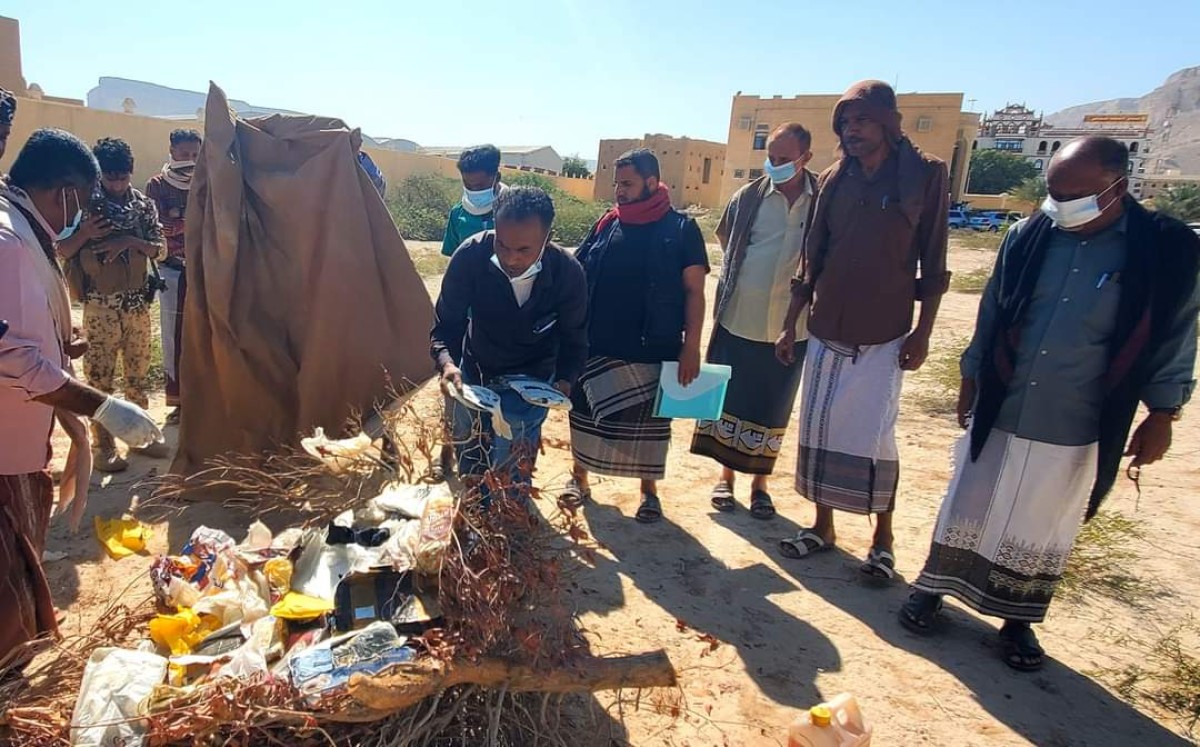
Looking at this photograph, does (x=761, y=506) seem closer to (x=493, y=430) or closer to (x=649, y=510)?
(x=649, y=510)

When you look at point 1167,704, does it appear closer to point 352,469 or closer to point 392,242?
point 352,469

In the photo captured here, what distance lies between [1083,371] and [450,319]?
231 centimetres

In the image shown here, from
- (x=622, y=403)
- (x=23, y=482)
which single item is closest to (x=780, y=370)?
(x=622, y=403)

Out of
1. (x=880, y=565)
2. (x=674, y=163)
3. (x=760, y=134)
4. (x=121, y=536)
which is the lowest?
(x=121, y=536)

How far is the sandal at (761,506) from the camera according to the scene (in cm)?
388

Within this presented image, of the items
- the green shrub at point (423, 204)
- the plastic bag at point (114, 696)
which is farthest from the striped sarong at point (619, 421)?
the green shrub at point (423, 204)

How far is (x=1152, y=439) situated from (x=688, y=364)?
178 cm

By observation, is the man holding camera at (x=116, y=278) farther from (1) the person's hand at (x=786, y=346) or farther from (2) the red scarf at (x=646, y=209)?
(1) the person's hand at (x=786, y=346)

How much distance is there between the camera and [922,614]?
2.93 meters

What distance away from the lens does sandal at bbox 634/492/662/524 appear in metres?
3.79

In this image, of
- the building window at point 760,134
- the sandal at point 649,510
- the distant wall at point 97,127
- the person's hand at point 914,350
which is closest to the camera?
the person's hand at point 914,350

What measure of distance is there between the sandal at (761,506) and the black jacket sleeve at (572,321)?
151cm

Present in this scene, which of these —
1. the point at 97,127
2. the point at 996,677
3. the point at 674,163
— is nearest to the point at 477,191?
the point at 996,677

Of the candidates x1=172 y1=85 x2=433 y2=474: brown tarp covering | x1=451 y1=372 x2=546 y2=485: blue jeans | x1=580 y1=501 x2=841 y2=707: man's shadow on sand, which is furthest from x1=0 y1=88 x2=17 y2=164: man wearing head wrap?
x1=580 y1=501 x2=841 y2=707: man's shadow on sand
